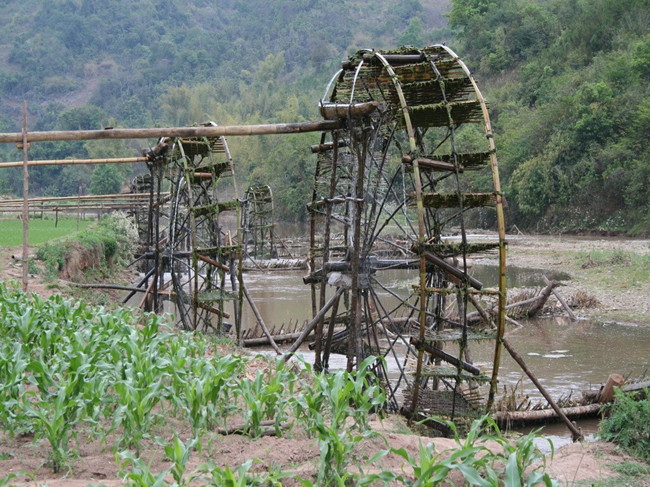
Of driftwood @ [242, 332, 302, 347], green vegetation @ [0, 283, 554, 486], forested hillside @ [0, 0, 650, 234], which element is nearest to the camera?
green vegetation @ [0, 283, 554, 486]

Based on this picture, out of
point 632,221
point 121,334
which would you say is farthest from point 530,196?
point 121,334

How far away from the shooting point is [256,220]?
35469mm

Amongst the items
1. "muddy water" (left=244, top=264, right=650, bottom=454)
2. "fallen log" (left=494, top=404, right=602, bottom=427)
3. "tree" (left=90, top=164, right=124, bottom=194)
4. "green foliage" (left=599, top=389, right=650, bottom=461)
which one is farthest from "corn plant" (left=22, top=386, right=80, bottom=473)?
"tree" (left=90, top=164, right=124, bottom=194)

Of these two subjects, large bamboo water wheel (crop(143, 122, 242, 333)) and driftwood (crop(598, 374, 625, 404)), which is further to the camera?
large bamboo water wheel (crop(143, 122, 242, 333))

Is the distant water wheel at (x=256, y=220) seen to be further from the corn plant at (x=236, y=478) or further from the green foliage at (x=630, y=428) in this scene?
the corn plant at (x=236, y=478)

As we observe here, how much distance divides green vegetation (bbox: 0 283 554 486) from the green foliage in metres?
2.03

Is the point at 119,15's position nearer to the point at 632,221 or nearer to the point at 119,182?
the point at 119,182

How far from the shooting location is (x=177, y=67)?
129000 mm

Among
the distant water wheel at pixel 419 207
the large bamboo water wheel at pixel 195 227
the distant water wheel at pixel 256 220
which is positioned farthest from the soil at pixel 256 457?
the distant water wheel at pixel 256 220

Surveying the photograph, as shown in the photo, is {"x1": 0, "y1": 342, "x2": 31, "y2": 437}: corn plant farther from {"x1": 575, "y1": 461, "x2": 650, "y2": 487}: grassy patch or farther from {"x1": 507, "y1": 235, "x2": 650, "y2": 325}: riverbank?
{"x1": 507, "y1": 235, "x2": 650, "y2": 325}: riverbank

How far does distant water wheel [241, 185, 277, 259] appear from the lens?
32.3 metres

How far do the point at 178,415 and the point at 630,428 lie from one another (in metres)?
4.75

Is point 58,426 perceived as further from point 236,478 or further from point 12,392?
point 236,478

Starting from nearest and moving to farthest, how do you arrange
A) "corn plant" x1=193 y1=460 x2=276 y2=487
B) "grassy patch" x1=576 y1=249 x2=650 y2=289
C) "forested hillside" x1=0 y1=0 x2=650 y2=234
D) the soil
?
"corn plant" x1=193 y1=460 x2=276 y2=487 < the soil < "grassy patch" x1=576 y1=249 x2=650 y2=289 < "forested hillside" x1=0 y1=0 x2=650 y2=234
